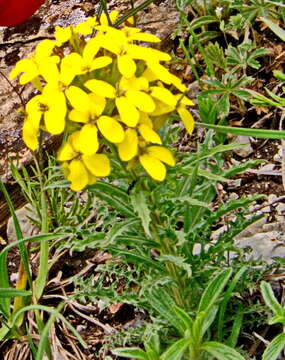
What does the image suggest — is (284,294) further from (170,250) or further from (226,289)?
(170,250)

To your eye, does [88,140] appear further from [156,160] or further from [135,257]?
[135,257]

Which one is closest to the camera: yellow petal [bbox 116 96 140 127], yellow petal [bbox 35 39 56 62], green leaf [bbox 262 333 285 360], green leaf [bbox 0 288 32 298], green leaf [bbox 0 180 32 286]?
yellow petal [bbox 116 96 140 127]

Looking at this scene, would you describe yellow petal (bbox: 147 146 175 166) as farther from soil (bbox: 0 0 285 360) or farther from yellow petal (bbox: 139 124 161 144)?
soil (bbox: 0 0 285 360)

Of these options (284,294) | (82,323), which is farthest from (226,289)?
(82,323)

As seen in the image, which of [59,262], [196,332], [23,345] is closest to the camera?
[196,332]

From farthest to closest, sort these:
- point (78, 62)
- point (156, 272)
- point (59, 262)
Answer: point (59, 262)
point (156, 272)
point (78, 62)

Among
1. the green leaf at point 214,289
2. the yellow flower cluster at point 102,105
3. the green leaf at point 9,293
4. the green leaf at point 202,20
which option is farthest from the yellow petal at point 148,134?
the green leaf at point 202,20

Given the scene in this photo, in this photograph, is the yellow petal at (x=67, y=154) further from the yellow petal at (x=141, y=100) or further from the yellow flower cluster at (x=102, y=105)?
the yellow petal at (x=141, y=100)

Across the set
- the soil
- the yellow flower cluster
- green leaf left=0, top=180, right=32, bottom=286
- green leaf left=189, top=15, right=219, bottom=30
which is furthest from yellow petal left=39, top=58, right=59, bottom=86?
green leaf left=189, top=15, right=219, bottom=30
